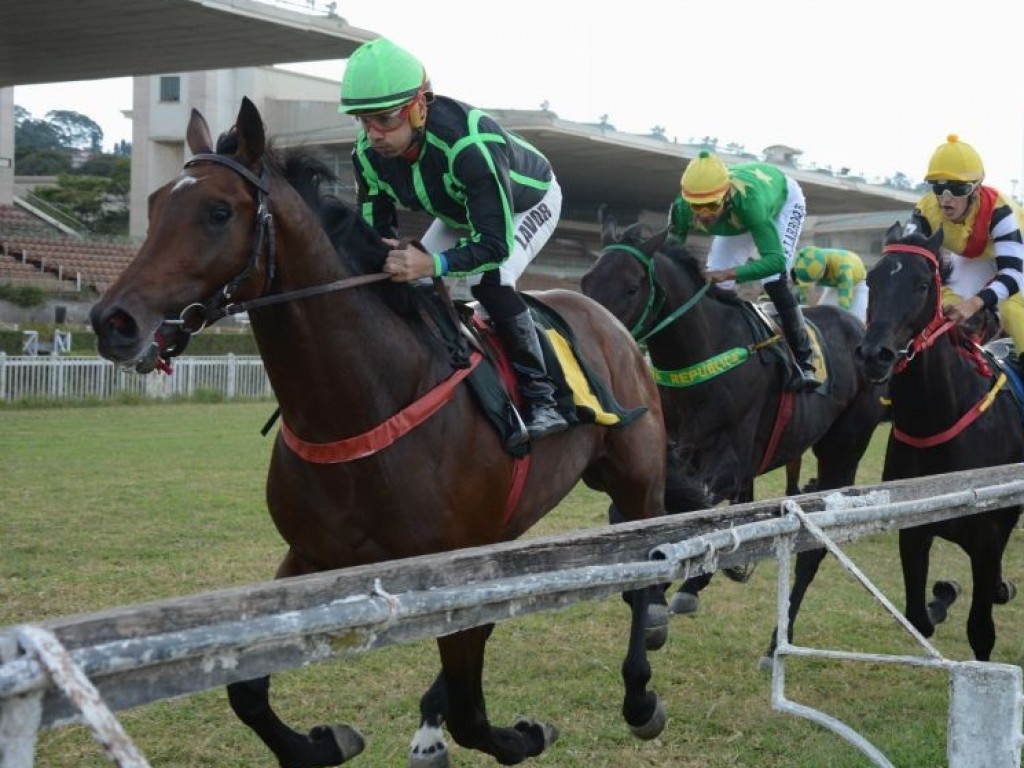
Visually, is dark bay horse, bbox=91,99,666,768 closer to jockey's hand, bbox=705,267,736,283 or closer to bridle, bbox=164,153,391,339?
bridle, bbox=164,153,391,339

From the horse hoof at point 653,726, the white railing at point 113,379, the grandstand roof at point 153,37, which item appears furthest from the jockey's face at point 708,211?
the grandstand roof at point 153,37

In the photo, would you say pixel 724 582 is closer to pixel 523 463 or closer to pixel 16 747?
pixel 523 463

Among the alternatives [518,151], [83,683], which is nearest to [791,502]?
[518,151]

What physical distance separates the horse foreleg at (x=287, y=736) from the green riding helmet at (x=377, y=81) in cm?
178

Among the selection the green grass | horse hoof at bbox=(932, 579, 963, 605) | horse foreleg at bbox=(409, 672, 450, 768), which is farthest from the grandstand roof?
horse foreleg at bbox=(409, 672, 450, 768)

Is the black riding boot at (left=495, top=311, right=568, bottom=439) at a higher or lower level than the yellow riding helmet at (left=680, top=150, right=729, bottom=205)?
lower

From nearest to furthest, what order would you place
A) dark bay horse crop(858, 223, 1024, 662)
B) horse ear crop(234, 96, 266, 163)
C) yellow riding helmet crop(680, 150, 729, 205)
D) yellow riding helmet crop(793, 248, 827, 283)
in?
horse ear crop(234, 96, 266, 163) → dark bay horse crop(858, 223, 1024, 662) → yellow riding helmet crop(680, 150, 729, 205) → yellow riding helmet crop(793, 248, 827, 283)

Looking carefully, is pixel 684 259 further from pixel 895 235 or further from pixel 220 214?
pixel 220 214

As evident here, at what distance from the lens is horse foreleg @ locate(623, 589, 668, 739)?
14.8 ft

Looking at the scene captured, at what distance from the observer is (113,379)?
19.2 meters

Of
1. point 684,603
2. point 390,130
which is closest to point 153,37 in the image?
point 684,603

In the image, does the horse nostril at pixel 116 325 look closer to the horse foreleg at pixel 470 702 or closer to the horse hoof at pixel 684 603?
the horse foreleg at pixel 470 702

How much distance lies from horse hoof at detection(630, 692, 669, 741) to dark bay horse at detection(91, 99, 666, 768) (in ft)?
2.41

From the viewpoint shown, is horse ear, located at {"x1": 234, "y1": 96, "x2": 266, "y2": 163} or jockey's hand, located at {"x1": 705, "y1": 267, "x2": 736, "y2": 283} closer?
horse ear, located at {"x1": 234, "y1": 96, "x2": 266, "y2": 163}
